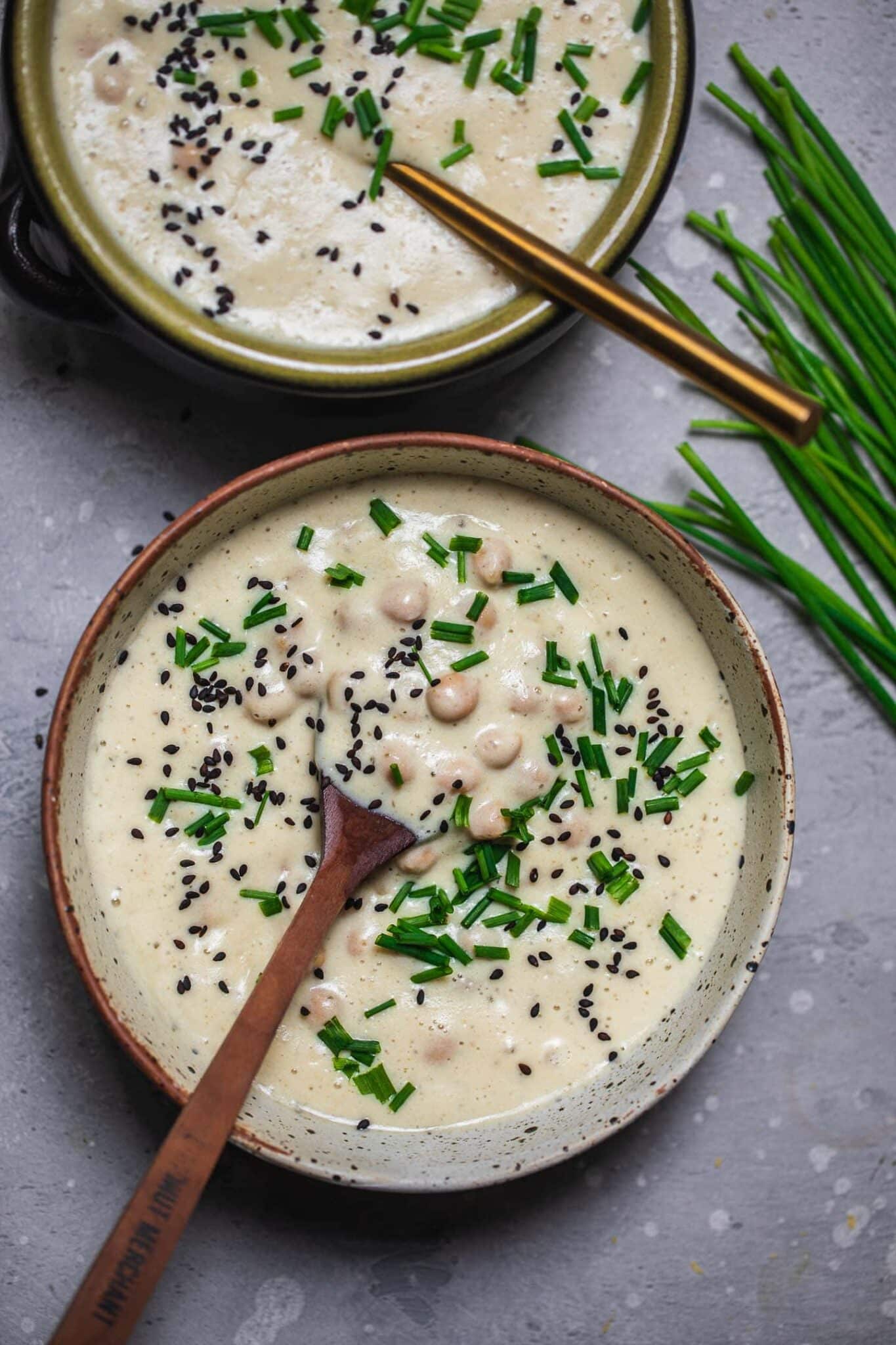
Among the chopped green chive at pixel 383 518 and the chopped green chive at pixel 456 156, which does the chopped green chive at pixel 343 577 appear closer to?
the chopped green chive at pixel 383 518

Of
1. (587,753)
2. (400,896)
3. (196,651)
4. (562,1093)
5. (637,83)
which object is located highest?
(637,83)

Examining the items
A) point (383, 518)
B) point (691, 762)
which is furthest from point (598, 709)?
point (383, 518)

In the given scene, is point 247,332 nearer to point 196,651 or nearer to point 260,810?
point 196,651

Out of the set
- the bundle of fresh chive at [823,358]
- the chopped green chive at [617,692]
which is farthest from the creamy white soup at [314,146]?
the chopped green chive at [617,692]

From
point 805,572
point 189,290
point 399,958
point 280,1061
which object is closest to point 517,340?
point 189,290

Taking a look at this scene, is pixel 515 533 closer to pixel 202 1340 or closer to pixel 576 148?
pixel 576 148
